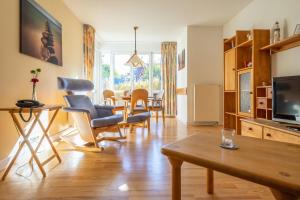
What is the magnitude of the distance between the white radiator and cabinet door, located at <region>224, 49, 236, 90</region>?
1082 millimetres

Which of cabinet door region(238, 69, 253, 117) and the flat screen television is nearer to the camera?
the flat screen television

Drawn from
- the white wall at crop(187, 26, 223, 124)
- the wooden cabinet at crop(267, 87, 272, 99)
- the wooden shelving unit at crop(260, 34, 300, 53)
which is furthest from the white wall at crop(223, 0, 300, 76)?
the white wall at crop(187, 26, 223, 124)

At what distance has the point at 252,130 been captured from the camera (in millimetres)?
2672

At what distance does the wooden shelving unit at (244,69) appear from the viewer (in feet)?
9.70

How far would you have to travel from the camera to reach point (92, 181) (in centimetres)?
192

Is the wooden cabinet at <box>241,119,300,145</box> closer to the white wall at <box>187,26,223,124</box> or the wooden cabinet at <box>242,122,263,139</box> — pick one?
the wooden cabinet at <box>242,122,263,139</box>

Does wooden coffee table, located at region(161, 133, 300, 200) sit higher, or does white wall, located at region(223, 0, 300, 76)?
white wall, located at region(223, 0, 300, 76)

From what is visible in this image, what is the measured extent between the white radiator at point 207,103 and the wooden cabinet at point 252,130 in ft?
7.01

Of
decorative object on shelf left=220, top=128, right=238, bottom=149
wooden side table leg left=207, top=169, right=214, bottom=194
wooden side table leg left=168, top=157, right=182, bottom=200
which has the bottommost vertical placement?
wooden side table leg left=207, top=169, right=214, bottom=194

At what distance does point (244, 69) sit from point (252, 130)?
108cm

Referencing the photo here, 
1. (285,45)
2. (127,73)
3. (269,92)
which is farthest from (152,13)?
(127,73)

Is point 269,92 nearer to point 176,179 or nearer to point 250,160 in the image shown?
point 250,160

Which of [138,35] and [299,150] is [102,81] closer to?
[138,35]

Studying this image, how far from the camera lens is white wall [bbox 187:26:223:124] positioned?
5137 mm
